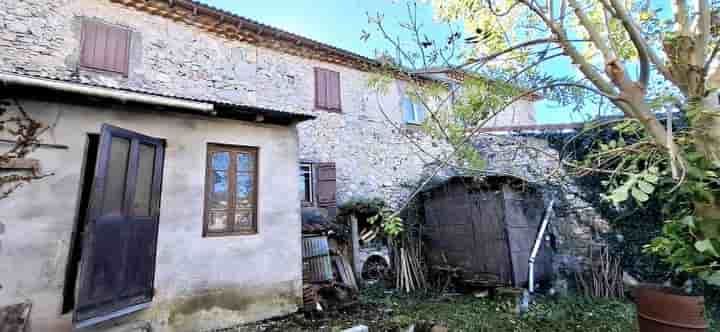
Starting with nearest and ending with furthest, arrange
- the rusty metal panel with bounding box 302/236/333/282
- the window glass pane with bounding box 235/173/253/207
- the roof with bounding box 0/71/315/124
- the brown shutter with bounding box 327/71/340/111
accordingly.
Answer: the roof with bounding box 0/71/315/124
the window glass pane with bounding box 235/173/253/207
the rusty metal panel with bounding box 302/236/333/282
the brown shutter with bounding box 327/71/340/111

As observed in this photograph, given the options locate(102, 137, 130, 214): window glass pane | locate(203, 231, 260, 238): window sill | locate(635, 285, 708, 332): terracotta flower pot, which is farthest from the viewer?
locate(203, 231, 260, 238): window sill

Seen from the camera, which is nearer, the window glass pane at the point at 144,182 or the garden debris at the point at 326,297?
the window glass pane at the point at 144,182

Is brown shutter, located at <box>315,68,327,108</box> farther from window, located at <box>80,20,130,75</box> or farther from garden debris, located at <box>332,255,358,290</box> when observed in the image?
window, located at <box>80,20,130,75</box>

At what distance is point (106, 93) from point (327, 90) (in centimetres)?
579

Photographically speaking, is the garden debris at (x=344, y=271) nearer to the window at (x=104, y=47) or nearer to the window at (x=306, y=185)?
the window at (x=306, y=185)

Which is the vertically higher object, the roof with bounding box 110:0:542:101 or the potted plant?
the roof with bounding box 110:0:542:101

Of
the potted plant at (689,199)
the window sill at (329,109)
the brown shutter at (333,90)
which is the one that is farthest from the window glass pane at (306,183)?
the potted plant at (689,199)

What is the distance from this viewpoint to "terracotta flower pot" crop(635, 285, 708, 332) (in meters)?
2.56

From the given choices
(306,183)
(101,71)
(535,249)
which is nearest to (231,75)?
(101,71)

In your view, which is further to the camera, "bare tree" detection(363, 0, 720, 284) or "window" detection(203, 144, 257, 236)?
"window" detection(203, 144, 257, 236)

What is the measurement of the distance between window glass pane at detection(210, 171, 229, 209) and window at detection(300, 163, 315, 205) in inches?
127

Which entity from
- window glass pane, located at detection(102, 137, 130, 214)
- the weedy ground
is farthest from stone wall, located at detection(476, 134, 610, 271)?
window glass pane, located at detection(102, 137, 130, 214)

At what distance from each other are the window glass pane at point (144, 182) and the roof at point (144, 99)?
64 centimetres

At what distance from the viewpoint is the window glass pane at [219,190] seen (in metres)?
4.77
